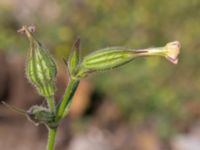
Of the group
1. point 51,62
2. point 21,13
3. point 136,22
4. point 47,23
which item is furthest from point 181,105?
point 51,62

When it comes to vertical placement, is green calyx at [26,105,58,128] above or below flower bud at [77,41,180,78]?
below

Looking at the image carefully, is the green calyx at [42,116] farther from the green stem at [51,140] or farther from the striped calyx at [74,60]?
the striped calyx at [74,60]

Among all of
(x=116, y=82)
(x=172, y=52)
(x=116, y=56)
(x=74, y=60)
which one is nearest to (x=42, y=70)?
(x=74, y=60)

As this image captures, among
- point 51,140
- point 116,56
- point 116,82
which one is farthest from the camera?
point 116,82

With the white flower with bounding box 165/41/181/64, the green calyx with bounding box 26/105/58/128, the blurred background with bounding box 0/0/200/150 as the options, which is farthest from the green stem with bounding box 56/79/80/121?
the blurred background with bounding box 0/0/200/150

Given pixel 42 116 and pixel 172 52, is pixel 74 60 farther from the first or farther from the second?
pixel 172 52

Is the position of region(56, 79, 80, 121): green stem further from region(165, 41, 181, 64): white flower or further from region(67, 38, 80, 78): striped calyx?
region(165, 41, 181, 64): white flower

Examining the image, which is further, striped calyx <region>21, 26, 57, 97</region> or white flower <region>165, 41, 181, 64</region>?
striped calyx <region>21, 26, 57, 97</region>
